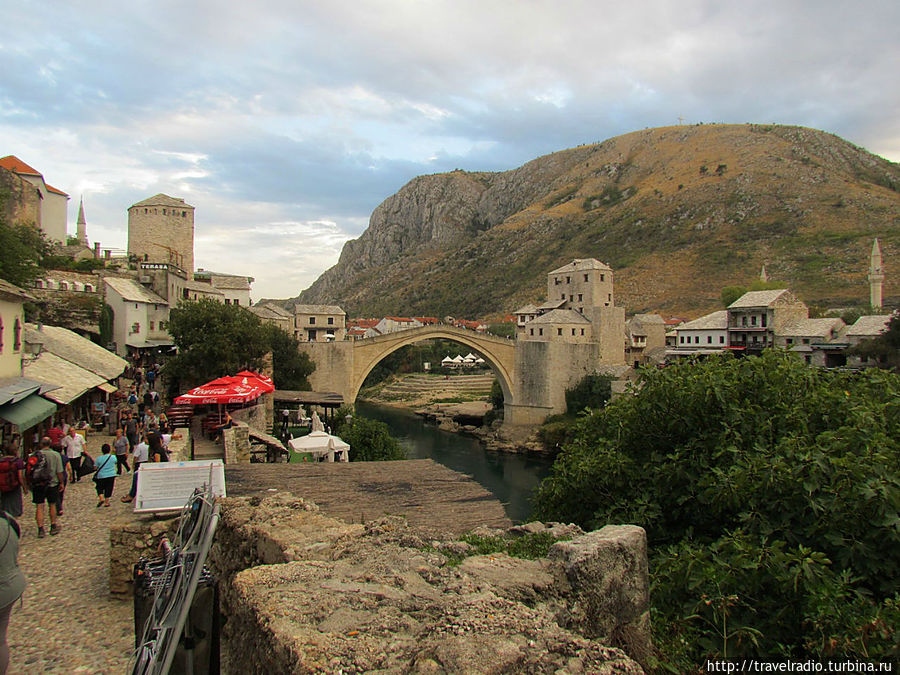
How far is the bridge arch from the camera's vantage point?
3020 centimetres

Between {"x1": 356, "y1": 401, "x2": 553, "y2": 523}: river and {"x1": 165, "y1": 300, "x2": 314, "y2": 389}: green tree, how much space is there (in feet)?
33.6

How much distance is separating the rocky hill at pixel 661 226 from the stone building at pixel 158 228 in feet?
137

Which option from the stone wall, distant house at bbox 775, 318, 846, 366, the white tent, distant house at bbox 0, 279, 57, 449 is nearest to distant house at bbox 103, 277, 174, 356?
distant house at bbox 0, 279, 57, 449

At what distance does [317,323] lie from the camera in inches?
1326

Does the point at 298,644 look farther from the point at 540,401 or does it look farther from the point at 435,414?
the point at 435,414

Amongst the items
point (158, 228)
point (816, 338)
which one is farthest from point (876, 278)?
point (158, 228)

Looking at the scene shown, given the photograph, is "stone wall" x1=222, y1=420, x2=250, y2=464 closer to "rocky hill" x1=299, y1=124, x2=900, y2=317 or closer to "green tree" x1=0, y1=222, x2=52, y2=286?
"green tree" x1=0, y1=222, x2=52, y2=286

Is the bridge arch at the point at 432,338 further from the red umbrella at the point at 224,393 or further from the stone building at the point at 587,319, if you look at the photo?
the red umbrella at the point at 224,393

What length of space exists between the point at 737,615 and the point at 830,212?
235ft

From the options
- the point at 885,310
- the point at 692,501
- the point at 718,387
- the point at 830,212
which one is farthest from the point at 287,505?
the point at 830,212

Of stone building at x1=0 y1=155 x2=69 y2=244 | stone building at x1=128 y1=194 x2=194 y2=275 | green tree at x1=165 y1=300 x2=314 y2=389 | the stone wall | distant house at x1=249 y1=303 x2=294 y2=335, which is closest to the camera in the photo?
the stone wall

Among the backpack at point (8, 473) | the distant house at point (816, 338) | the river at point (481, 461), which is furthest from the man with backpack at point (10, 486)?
the distant house at point (816, 338)

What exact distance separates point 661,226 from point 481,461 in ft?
179

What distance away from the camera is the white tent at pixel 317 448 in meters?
11.7
